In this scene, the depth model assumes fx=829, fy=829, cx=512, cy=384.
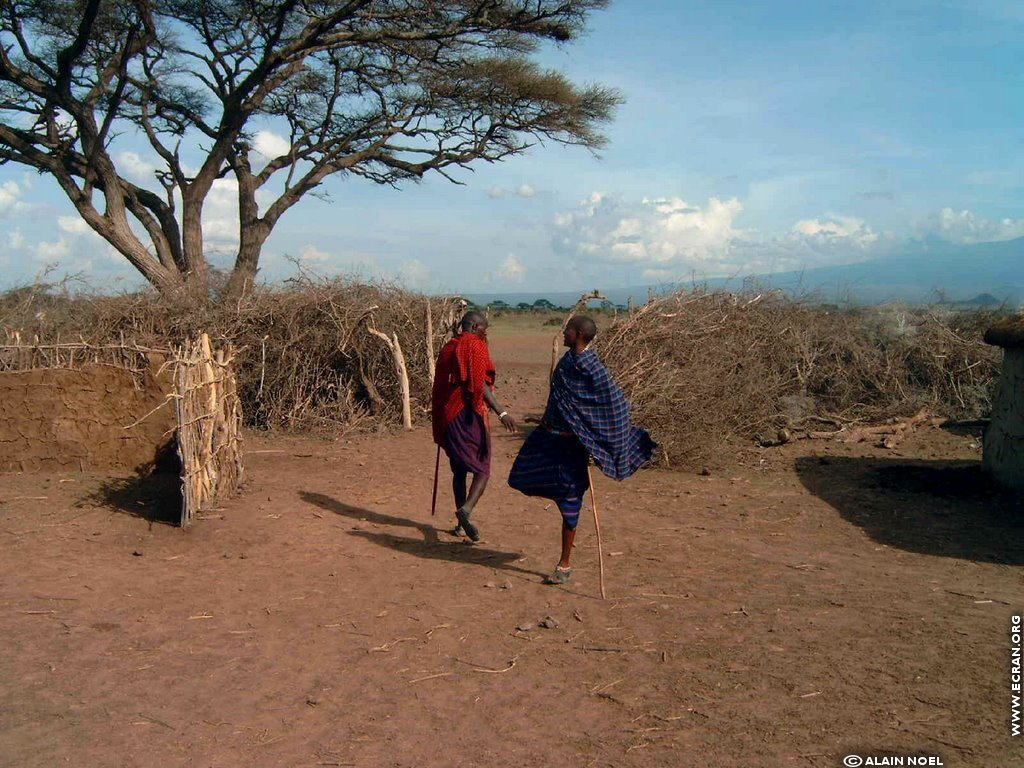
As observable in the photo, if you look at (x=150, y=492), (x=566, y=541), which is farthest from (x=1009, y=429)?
(x=150, y=492)

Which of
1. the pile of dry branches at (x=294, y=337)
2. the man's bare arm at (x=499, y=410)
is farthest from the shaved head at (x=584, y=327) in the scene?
the pile of dry branches at (x=294, y=337)

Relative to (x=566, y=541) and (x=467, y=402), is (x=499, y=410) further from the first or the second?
(x=566, y=541)

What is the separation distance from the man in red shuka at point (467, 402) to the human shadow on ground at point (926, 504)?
3.03 meters

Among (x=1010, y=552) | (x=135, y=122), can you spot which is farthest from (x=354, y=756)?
(x=135, y=122)

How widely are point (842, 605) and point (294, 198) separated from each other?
12.6 meters

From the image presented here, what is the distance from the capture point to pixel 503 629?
435 cm

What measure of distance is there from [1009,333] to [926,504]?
157cm

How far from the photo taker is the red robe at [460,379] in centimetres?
552

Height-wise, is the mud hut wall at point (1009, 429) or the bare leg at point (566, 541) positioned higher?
the mud hut wall at point (1009, 429)

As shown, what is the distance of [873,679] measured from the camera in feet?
11.7

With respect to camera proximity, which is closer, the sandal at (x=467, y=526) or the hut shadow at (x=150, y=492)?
the sandal at (x=467, y=526)

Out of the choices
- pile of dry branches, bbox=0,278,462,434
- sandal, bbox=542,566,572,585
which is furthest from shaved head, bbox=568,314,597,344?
pile of dry branches, bbox=0,278,462,434

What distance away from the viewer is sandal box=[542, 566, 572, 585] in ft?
16.3

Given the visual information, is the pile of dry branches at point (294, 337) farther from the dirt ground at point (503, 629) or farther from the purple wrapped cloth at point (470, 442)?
the purple wrapped cloth at point (470, 442)
